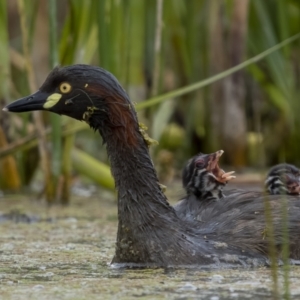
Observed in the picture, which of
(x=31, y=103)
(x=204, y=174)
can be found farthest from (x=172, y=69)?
(x=31, y=103)

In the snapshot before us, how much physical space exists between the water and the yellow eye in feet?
2.91

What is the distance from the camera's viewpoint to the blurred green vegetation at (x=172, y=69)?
781 centimetres

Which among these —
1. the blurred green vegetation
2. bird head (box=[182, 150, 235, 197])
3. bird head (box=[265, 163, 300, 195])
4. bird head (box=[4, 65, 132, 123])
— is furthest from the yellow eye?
the blurred green vegetation

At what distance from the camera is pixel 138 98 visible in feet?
33.6

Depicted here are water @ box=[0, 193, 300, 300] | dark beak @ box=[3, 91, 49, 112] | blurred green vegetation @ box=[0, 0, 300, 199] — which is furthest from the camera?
blurred green vegetation @ box=[0, 0, 300, 199]

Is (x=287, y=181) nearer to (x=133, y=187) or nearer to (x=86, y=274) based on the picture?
(x=133, y=187)

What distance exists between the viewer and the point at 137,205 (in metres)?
5.33

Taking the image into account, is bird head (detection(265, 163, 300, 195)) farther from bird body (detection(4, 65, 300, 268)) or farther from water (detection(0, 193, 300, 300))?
water (detection(0, 193, 300, 300))

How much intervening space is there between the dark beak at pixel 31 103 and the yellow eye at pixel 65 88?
0.09m

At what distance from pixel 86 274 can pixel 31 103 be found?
1.06 meters

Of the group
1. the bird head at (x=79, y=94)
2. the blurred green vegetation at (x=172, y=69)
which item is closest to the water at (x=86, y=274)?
the bird head at (x=79, y=94)

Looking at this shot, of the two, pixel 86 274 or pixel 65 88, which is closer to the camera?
pixel 86 274

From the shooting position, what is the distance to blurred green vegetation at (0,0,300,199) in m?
7.81

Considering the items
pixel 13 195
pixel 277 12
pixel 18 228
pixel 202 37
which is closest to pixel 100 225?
pixel 18 228
